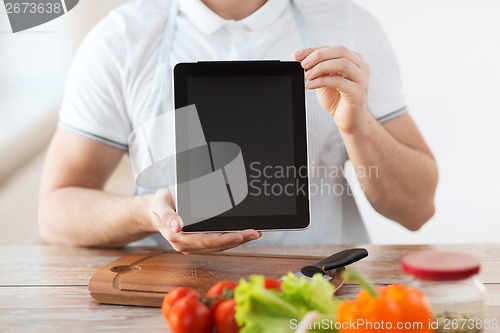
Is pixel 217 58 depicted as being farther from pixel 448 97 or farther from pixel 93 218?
pixel 448 97

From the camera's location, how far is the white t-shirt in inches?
58.8

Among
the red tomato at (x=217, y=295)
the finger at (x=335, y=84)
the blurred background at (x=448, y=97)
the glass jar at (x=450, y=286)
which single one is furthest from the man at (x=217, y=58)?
the blurred background at (x=448, y=97)

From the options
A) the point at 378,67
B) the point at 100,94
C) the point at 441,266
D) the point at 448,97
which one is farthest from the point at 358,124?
the point at 448,97

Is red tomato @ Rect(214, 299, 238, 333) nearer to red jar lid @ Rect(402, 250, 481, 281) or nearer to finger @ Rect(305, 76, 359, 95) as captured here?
red jar lid @ Rect(402, 250, 481, 281)

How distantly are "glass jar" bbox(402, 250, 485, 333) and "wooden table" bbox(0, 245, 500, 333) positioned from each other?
19cm

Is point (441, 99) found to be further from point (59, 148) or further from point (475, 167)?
point (59, 148)

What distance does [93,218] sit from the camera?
140 cm

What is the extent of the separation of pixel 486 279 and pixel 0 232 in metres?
1.77

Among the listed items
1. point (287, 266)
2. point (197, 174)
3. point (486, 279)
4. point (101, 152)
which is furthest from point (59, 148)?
point (486, 279)

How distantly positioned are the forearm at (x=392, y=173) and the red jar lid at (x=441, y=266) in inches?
24.7

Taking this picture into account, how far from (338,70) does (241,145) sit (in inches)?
8.5

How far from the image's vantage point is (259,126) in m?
1.18

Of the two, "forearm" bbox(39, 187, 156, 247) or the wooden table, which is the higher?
"forearm" bbox(39, 187, 156, 247)

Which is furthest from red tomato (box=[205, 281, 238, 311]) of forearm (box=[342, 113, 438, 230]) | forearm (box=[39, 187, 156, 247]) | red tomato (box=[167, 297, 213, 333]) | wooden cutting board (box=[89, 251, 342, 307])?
forearm (box=[342, 113, 438, 230])
